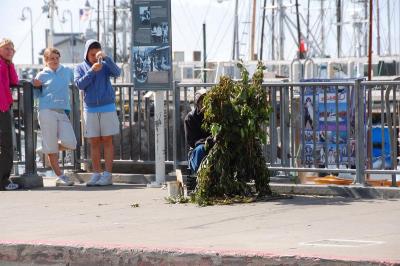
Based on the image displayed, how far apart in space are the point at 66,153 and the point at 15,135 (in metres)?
0.99

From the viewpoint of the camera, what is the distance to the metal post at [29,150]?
15344 mm

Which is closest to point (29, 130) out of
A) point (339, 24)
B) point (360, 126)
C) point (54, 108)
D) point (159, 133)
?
point (54, 108)

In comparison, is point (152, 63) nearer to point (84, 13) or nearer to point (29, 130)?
point (29, 130)

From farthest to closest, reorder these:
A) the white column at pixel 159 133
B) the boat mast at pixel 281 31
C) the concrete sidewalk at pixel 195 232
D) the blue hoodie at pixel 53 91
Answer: the boat mast at pixel 281 31
the blue hoodie at pixel 53 91
the white column at pixel 159 133
the concrete sidewalk at pixel 195 232

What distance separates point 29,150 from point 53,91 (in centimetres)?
87

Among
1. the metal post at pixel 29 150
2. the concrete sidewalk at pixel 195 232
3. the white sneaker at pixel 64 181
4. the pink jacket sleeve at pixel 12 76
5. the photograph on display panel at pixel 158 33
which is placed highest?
the photograph on display panel at pixel 158 33

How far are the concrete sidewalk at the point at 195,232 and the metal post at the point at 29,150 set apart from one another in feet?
4.91

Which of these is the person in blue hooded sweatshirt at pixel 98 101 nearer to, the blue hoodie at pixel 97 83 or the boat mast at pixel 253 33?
the blue hoodie at pixel 97 83

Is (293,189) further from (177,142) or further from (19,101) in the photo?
(19,101)

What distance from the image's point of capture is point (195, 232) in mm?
10602

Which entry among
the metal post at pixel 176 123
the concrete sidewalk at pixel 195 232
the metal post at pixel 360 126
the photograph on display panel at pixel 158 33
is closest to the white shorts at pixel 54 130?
the metal post at pixel 176 123

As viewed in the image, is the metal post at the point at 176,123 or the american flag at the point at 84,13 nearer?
the metal post at the point at 176,123

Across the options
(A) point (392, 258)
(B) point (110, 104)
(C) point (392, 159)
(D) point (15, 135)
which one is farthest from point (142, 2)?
(A) point (392, 258)

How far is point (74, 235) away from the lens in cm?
1058
